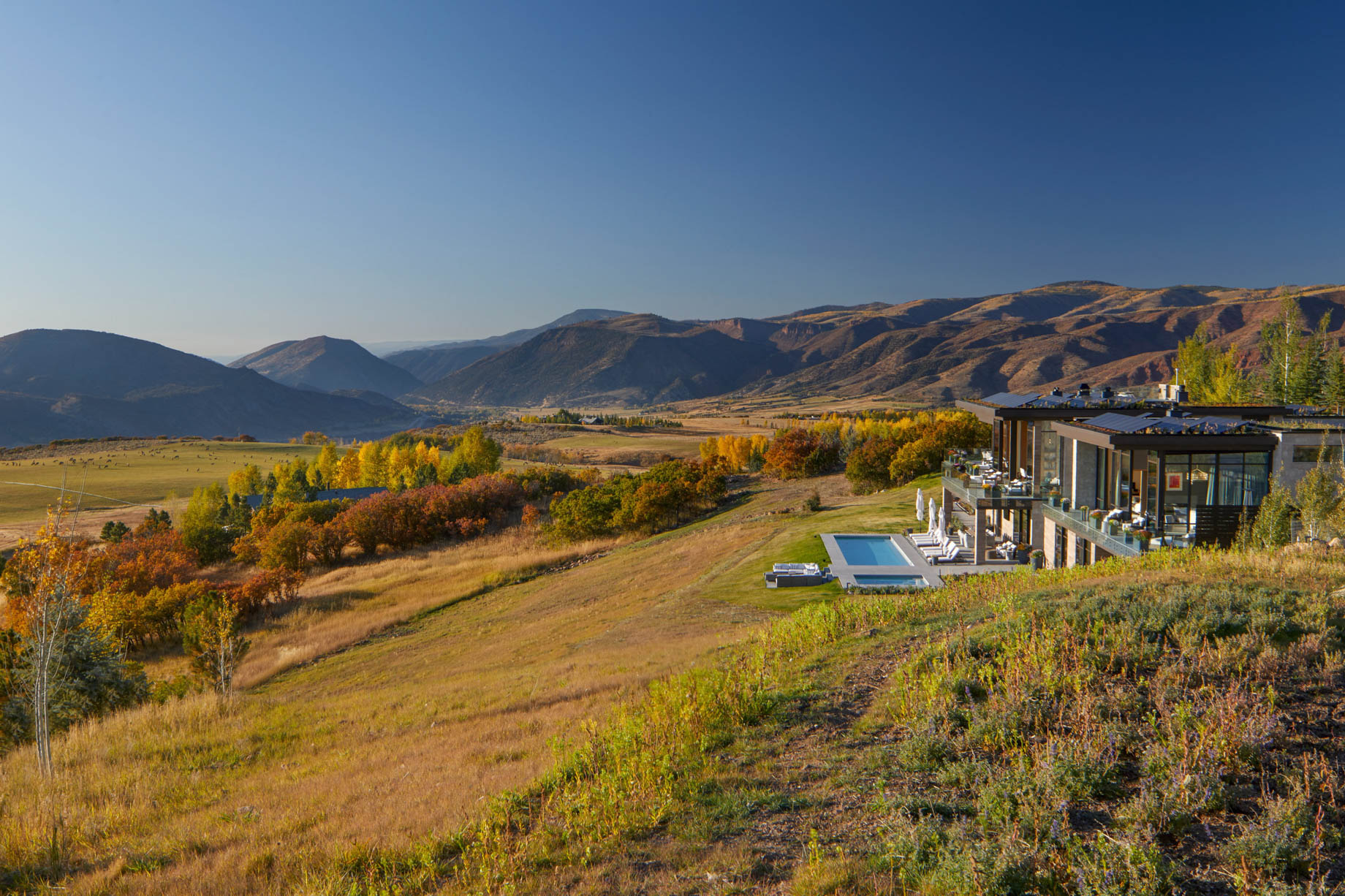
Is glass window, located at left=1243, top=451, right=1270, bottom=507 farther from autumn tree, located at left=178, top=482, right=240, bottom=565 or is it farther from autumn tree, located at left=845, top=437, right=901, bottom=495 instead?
autumn tree, located at left=178, top=482, right=240, bottom=565

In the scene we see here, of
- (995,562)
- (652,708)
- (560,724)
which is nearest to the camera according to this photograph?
(652,708)

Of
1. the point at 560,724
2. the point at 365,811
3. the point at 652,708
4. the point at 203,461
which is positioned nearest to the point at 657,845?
the point at 652,708

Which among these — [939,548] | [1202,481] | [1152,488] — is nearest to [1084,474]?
[1152,488]

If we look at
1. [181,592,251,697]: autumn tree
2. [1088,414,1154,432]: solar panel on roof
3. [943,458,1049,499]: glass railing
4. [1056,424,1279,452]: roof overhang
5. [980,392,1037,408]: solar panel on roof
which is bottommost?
[181,592,251,697]: autumn tree

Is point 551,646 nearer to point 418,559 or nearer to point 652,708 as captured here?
point 652,708

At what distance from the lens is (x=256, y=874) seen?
6.57 meters

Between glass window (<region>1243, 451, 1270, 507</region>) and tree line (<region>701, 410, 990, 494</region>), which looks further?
tree line (<region>701, 410, 990, 494</region>)

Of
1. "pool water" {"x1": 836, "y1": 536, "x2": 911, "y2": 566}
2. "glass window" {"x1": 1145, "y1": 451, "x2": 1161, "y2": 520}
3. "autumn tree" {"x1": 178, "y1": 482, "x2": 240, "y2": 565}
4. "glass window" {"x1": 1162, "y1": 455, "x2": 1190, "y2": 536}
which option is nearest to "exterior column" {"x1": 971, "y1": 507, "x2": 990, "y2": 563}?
"pool water" {"x1": 836, "y1": 536, "x2": 911, "y2": 566}

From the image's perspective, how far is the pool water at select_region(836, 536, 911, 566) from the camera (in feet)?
81.1

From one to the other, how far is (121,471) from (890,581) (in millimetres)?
109990

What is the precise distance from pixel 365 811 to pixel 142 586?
135 ft

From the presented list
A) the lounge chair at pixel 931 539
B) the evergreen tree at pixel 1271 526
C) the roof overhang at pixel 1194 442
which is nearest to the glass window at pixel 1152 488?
the roof overhang at pixel 1194 442

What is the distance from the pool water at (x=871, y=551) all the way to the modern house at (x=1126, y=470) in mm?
2848

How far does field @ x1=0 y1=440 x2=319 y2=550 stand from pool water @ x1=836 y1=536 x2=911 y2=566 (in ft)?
185
